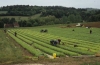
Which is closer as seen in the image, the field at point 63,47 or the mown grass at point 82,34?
the field at point 63,47

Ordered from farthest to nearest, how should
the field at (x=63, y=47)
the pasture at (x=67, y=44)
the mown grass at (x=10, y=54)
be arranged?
the pasture at (x=67, y=44)
the field at (x=63, y=47)
the mown grass at (x=10, y=54)

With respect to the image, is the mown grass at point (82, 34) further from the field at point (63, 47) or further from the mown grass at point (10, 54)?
the mown grass at point (10, 54)

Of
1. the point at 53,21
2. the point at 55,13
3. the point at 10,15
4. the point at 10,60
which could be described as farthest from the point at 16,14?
the point at 10,60

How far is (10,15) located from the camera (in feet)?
563

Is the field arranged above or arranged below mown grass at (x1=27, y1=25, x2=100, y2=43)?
above

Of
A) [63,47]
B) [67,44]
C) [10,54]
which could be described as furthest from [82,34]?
[10,54]

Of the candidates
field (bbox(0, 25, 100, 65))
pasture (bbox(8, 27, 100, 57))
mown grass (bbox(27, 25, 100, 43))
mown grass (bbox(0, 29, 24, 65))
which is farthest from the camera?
mown grass (bbox(27, 25, 100, 43))

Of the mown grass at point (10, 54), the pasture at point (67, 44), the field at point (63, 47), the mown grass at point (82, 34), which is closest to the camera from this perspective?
the mown grass at point (10, 54)

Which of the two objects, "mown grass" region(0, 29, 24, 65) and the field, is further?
the field

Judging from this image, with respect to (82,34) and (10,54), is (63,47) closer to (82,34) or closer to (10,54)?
(10,54)

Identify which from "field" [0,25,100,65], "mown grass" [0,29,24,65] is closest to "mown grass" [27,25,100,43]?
"field" [0,25,100,65]

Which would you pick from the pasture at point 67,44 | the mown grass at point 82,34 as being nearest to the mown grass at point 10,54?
the pasture at point 67,44

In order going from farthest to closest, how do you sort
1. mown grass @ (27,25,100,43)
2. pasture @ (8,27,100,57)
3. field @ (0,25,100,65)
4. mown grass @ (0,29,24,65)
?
mown grass @ (27,25,100,43), pasture @ (8,27,100,57), field @ (0,25,100,65), mown grass @ (0,29,24,65)

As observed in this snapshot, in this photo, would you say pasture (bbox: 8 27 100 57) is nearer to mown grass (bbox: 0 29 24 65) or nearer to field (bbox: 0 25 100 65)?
field (bbox: 0 25 100 65)
